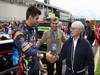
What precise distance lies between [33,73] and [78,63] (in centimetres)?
108

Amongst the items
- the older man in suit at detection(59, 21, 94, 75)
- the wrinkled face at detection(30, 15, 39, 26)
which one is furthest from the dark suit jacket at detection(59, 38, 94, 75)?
the wrinkled face at detection(30, 15, 39, 26)

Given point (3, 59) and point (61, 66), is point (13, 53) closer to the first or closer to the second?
point (3, 59)

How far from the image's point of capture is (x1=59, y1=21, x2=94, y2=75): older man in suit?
6.66 meters

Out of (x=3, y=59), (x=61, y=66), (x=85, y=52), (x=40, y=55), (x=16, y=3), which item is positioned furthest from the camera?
(x=16, y=3)

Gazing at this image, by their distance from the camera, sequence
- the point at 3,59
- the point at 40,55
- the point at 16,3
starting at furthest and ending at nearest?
the point at 16,3
the point at 40,55
the point at 3,59


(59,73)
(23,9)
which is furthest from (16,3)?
(59,73)

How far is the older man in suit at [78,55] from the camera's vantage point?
262 inches

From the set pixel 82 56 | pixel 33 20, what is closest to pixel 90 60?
pixel 82 56

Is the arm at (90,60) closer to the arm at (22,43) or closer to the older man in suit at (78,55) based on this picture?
the older man in suit at (78,55)

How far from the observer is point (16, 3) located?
5219cm

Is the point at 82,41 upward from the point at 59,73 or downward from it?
upward

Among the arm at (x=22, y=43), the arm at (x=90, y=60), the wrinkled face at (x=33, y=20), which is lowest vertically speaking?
the arm at (x=90, y=60)

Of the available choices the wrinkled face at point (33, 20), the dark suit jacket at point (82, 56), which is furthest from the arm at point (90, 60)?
the wrinkled face at point (33, 20)

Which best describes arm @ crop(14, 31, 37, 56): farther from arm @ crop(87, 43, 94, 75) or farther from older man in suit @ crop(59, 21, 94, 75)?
arm @ crop(87, 43, 94, 75)
